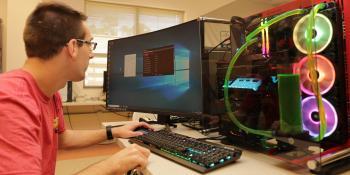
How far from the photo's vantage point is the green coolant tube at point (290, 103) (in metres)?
0.81

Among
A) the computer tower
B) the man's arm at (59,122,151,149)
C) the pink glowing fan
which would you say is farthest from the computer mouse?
the pink glowing fan

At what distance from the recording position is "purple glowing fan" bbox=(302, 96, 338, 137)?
2.55ft

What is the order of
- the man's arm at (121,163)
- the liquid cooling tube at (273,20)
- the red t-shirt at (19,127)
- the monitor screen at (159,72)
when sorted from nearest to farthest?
the red t-shirt at (19,127)
the man's arm at (121,163)
the liquid cooling tube at (273,20)
the monitor screen at (159,72)

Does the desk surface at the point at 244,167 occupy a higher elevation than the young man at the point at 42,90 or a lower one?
lower

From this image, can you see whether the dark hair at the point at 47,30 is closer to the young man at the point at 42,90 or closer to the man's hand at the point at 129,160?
the young man at the point at 42,90

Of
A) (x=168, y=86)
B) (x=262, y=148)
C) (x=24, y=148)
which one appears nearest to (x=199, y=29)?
(x=168, y=86)

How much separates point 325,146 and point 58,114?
3.72 ft

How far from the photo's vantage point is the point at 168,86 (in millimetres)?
1334

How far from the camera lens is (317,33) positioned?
0.84m

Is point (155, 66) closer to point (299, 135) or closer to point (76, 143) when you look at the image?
point (76, 143)

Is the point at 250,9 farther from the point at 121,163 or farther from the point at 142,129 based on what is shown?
the point at 121,163

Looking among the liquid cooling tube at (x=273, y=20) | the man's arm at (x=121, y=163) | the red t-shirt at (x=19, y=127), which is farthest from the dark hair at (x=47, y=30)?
the liquid cooling tube at (x=273, y=20)

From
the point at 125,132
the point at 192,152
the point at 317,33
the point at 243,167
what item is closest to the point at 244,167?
the point at 243,167

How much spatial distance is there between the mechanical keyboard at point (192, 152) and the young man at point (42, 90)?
0.35 ft
